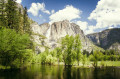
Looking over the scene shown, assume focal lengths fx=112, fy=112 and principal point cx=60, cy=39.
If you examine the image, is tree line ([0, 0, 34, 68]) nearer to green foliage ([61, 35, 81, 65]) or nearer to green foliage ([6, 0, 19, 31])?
green foliage ([6, 0, 19, 31])

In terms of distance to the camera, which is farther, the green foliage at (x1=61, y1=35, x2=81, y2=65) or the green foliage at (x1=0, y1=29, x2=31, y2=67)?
the green foliage at (x1=61, y1=35, x2=81, y2=65)

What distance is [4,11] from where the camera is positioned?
42750mm

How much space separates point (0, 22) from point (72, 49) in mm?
40972

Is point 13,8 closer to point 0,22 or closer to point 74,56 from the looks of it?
point 0,22

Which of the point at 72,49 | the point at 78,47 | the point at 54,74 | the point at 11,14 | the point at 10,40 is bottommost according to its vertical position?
the point at 54,74

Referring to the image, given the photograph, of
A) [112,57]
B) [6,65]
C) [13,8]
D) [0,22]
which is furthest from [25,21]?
[112,57]

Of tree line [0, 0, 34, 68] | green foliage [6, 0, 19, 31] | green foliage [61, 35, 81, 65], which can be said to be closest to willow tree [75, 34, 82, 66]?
green foliage [61, 35, 81, 65]

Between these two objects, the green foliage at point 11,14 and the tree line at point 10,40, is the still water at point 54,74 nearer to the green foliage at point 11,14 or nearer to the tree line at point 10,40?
the tree line at point 10,40

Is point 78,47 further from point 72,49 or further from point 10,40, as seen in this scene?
point 10,40

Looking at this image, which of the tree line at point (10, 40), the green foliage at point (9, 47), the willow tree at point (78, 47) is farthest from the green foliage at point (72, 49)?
the green foliage at point (9, 47)

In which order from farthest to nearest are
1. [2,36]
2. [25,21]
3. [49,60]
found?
1. [49,60]
2. [25,21]
3. [2,36]

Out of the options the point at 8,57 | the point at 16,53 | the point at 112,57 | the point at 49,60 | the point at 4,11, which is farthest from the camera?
the point at 112,57

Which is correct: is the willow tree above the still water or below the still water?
above

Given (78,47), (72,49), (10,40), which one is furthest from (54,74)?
(78,47)
